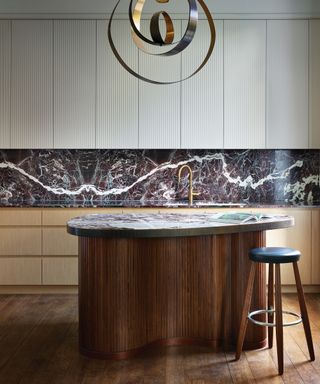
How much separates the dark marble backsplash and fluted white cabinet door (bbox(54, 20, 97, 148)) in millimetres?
359

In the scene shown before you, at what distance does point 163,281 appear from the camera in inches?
133

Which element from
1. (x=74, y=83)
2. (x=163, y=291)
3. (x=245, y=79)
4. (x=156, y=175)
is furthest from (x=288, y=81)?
(x=163, y=291)

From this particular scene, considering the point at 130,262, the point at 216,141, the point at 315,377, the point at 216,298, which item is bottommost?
the point at 315,377

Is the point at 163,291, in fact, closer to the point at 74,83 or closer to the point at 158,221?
the point at 158,221

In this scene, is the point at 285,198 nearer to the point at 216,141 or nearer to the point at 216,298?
the point at 216,141

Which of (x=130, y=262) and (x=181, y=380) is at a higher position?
(x=130, y=262)

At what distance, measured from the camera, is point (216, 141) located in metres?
5.50

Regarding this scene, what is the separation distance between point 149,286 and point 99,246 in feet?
1.38

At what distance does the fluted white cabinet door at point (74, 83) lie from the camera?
5.44 meters

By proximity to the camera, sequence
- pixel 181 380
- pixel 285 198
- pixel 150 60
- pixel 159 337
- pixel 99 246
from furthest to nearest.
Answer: pixel 285 198
pixel 150 60
pixel 159 337
pixel 99 246
pixel 181 380

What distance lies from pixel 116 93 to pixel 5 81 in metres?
1.15

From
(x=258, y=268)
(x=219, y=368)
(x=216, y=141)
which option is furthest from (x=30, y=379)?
(x=216, y=141)

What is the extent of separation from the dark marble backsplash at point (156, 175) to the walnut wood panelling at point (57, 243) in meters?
0.70

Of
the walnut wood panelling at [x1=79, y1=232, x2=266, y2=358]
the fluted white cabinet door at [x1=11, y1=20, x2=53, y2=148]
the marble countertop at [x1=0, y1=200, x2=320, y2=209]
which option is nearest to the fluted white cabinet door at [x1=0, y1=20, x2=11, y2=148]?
the fluted white cabinet door at [x1=11, y1=20, x2=53, y2=148]
